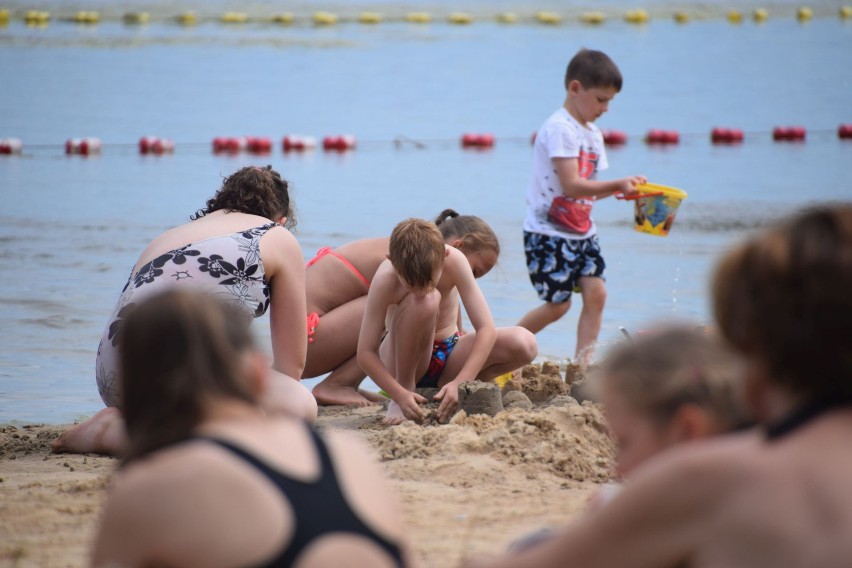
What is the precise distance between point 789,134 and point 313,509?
56.3 ft

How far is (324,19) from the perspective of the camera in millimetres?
35781

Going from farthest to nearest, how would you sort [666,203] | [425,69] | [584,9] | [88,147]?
1. [584,9]
2. [425,69]
3. [88,147]
4. [666,203]

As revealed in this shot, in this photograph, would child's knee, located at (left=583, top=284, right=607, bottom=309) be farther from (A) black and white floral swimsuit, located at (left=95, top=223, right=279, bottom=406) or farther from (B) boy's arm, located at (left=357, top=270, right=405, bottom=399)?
(A) black and white floral swimsuit, located at (left=95, top=223, right=279, bottom=406)

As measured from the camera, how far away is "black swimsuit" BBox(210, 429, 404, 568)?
2.27 meters

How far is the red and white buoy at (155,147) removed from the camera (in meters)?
16.7

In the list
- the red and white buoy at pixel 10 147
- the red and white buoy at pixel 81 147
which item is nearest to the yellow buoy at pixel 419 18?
the red and white buoy at pixel 81 147

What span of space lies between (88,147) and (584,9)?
24.2m

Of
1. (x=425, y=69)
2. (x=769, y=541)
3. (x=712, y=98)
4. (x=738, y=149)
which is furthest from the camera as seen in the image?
(x=425, y=69)

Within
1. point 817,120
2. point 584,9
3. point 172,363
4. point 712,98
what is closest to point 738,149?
point 817,120

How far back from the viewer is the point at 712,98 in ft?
73.6

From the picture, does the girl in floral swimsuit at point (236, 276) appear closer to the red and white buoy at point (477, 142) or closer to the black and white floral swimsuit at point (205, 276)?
the black and white floral swimsuit at point (205, 276)

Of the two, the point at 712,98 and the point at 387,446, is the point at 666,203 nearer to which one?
the point at 387,446

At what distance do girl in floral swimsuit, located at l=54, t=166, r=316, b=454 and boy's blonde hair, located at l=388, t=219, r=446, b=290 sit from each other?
0.48 m

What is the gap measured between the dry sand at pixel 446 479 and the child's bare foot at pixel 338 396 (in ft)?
1.43
